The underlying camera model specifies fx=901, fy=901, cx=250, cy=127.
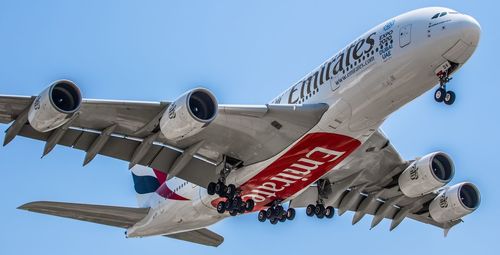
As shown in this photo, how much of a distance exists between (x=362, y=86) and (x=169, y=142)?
670cm

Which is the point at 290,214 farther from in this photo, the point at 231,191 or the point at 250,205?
the point at 231,191

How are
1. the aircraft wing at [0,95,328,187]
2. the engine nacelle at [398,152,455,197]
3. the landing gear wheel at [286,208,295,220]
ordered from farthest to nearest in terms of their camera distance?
the landing gear wheel at [286,208,295,220] < the engine nacelle at [398,152,455,197] < the aircraft wing at [0,95,328,187]

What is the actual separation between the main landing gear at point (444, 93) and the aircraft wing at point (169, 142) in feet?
11.4

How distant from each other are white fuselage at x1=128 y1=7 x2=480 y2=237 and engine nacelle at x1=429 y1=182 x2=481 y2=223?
5.83 meters

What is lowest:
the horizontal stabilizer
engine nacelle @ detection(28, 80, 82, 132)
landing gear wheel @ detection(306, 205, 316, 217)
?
the horizontal stabilizer

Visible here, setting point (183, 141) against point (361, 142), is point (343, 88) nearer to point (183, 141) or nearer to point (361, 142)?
point (361, 142)

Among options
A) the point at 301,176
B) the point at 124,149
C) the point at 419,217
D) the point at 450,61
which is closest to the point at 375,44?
the point at 450,61

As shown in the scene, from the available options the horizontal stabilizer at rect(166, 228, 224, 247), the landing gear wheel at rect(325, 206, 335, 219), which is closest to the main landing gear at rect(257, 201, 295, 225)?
the landing gear wheel at rect(325, 206, 335, 219)

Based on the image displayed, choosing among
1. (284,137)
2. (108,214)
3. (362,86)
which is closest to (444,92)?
(362,86)

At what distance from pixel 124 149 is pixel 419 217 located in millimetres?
13432

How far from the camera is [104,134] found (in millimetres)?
27281

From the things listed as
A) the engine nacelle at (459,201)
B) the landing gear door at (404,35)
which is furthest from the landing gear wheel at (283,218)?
the landing gear door at (404,35)

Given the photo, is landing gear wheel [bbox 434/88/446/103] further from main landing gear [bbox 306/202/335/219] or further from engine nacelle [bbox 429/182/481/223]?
engine nacelle [bbox 429/182/481/223]

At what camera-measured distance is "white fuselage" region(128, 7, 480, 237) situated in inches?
1005
